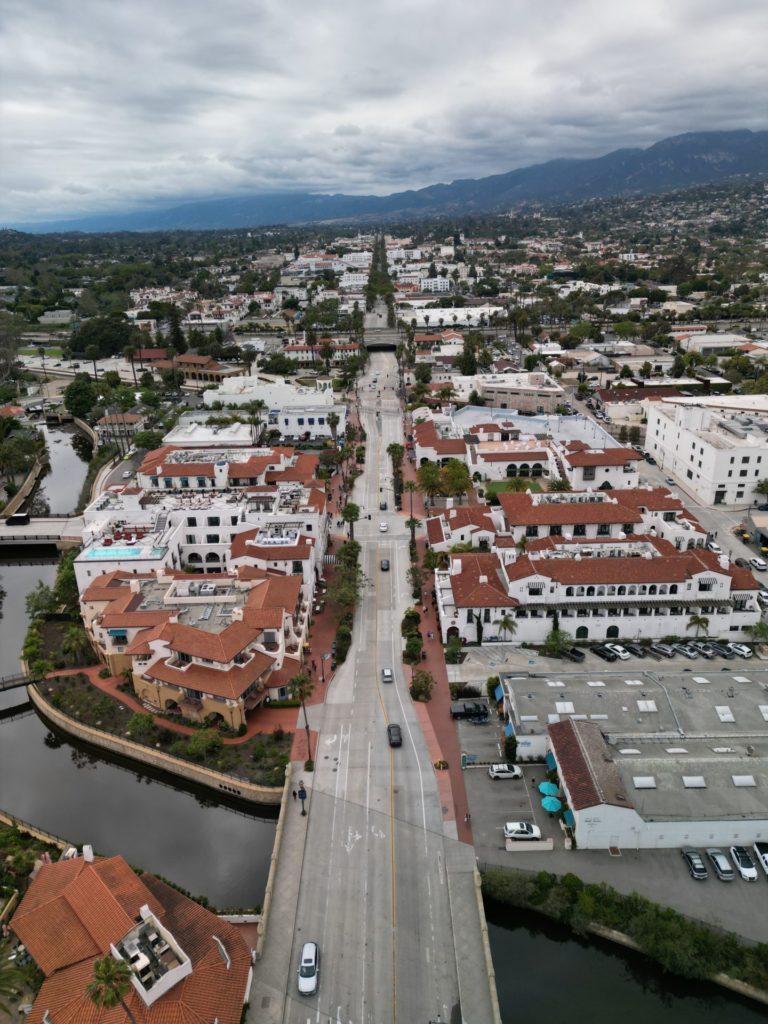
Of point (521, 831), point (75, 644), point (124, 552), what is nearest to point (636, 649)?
point (521, 831)

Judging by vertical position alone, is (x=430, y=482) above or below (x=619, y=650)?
above

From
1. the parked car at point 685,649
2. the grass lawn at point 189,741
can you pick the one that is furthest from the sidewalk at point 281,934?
the parked car at point 685,649

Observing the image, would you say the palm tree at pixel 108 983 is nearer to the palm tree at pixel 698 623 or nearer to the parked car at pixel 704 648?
the parked car at pixel 704 648

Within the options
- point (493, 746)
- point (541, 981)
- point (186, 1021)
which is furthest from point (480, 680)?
point (186, 1021)

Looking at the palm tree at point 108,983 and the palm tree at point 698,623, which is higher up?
the palm tree at point 108,983

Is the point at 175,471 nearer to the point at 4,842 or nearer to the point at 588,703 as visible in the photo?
the point at 4,842

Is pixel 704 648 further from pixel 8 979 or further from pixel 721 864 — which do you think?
pixel 8 979
